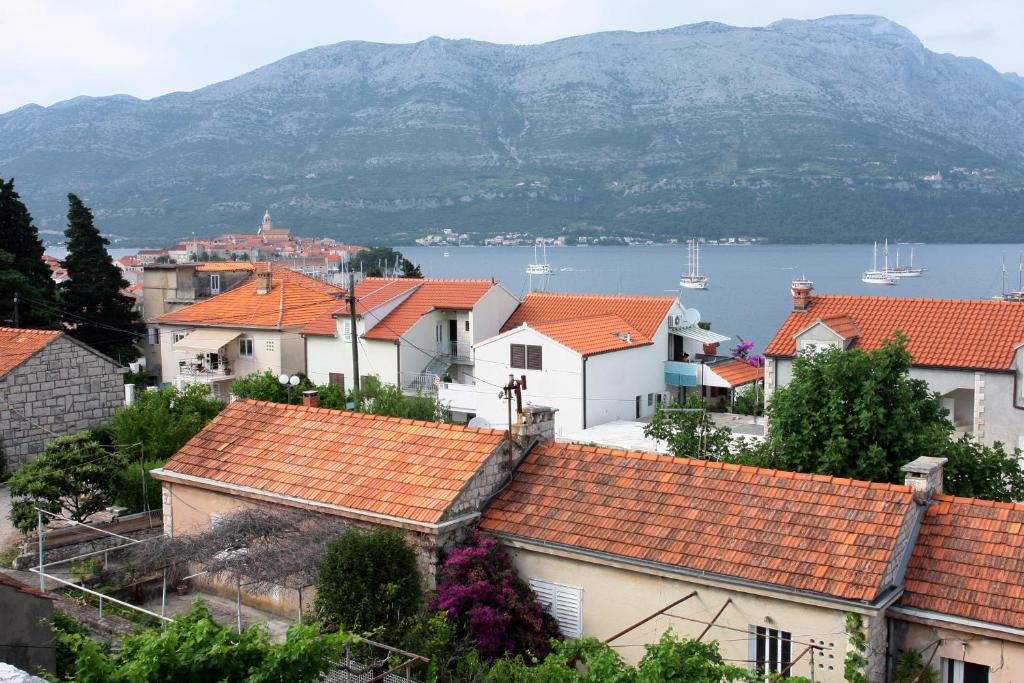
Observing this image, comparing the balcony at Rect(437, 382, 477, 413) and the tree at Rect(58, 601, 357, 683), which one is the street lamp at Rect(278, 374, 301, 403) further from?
the tree at Rect(58, 601, 357, 683)

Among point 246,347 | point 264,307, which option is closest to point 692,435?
point 246,347

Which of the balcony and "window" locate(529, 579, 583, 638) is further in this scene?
the balcony

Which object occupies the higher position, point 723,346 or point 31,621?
point 31,621

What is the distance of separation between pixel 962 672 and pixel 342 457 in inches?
408

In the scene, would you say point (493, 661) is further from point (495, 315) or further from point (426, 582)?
point (495, 315)

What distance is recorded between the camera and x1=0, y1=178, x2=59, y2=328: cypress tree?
137 feet

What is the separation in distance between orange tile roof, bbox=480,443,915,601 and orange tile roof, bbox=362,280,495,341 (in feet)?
101

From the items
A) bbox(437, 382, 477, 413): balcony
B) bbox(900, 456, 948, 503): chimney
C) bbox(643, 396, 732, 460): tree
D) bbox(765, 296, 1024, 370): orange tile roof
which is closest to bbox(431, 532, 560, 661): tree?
bbox(900, 456, 948, 503): chimney

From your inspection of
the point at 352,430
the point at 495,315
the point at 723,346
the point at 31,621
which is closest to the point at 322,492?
the point at 352,430

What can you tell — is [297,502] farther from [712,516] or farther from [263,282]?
[263,282]

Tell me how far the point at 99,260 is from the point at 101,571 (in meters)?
38.5

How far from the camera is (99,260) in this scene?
173 ft

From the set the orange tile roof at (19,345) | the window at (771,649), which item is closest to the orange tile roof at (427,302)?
the orange tile roof at (19,345)

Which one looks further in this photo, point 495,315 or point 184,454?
point 495,315
